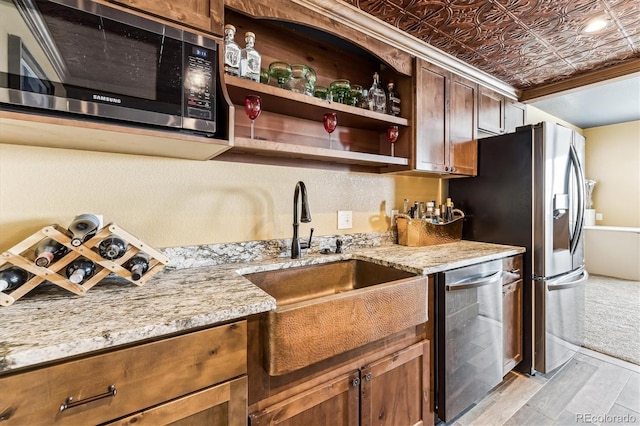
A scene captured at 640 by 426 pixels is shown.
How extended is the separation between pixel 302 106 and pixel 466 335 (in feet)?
4.95

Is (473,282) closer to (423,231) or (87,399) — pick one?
(423,231)

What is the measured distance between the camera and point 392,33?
1.77 m

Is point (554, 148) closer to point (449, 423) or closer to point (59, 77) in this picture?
point (449, 423)

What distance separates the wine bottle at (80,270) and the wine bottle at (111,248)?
5cm

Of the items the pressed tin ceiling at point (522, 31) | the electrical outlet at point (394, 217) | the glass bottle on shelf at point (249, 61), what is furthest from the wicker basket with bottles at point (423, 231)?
the glass bottle on shelf at point (249, 61)

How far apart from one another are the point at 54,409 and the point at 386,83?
2204mm

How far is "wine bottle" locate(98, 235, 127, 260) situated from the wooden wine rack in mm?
11

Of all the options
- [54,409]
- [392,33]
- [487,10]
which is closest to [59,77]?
[54,409]

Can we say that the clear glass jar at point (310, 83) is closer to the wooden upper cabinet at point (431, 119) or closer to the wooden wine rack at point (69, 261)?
the wooden upper cabinet at point (431, 119)

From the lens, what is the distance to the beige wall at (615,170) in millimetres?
4543

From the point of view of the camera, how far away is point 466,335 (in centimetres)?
156

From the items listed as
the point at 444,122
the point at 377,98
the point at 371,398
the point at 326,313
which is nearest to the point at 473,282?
the point at 371,398

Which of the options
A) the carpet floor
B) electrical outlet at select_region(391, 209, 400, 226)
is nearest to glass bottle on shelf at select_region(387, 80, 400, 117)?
electrical outlet at select_region(391, 209, 400, 226)

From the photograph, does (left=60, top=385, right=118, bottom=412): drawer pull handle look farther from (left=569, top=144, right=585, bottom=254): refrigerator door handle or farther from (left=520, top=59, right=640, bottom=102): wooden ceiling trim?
(left=520, top=59, right=640, bottom=102): wooden ceiling trim
